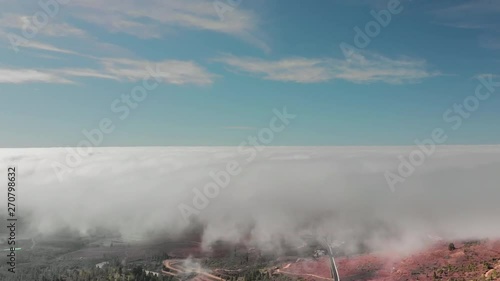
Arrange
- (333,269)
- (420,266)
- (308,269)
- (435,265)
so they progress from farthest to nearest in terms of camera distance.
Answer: (333,269) < (308,269) < (420,266) < (435,265)

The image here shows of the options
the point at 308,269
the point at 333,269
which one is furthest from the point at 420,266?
the point at 308,269

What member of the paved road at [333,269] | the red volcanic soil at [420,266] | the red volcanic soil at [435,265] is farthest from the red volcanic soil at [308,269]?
the red volcanic soil at [435,265]

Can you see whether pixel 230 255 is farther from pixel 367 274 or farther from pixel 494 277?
pixel 494 277

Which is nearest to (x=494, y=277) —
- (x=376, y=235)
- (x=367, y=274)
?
(x=367, y=274)

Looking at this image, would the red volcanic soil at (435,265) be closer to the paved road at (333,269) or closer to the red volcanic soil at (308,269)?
the paved road at (333,269)

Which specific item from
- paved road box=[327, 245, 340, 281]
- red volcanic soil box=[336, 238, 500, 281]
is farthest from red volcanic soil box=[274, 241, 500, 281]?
paved road box=[327, 245, 340, 281]

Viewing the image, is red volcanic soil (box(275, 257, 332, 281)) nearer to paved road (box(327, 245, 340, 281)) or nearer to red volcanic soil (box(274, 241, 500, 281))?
red volcanic soil (box(274, 241, 500, 281))

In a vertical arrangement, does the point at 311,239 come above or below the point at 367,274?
above

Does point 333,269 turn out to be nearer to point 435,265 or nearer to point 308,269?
point 308,269

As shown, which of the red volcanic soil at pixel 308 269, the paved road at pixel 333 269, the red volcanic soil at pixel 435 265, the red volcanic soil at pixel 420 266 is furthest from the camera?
the red volcanic soil at pixel 308 269
